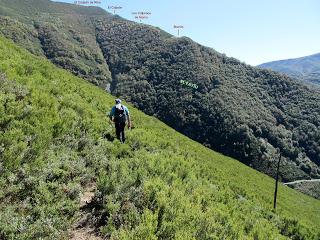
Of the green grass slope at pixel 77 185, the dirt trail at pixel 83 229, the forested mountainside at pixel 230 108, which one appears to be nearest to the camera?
the green grass slope at pixel 77 185

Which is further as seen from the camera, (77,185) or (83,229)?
(77,185)

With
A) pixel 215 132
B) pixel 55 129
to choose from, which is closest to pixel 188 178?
pixel 55 129

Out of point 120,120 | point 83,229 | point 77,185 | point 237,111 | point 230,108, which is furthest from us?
point 230,108

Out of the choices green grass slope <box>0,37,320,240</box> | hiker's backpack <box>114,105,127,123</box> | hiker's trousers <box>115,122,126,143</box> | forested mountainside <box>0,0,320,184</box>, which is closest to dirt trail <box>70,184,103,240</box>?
green grass slope <box>0,37,320,240</box>

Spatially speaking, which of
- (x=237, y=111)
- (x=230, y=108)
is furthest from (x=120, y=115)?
(x=230, y=108)

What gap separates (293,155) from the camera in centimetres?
15662

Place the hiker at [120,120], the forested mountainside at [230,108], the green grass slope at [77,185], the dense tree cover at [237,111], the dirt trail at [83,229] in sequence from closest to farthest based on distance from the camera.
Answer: the green grass slope at [77,185]
the dirt trail at [83,229]
the hiker at [120,120]
the dense tree cover at [237,111]
the forested mountainside at [230,108]

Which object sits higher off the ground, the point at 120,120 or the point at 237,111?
the point at 120,120

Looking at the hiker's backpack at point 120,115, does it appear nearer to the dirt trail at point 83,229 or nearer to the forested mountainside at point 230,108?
the dirt trail at point 83,229

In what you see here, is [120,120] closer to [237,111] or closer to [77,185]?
[77,185]

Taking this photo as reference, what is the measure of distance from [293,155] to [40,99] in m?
154

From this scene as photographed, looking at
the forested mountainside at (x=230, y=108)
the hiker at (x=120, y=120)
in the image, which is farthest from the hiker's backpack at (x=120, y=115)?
the forested mountainside at (x=230, y=108)

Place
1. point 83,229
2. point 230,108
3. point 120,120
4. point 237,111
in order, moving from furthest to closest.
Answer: point 230,108, point 237,111, point 120,120, point 83,229

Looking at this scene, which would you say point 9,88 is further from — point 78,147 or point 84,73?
point 84,73
